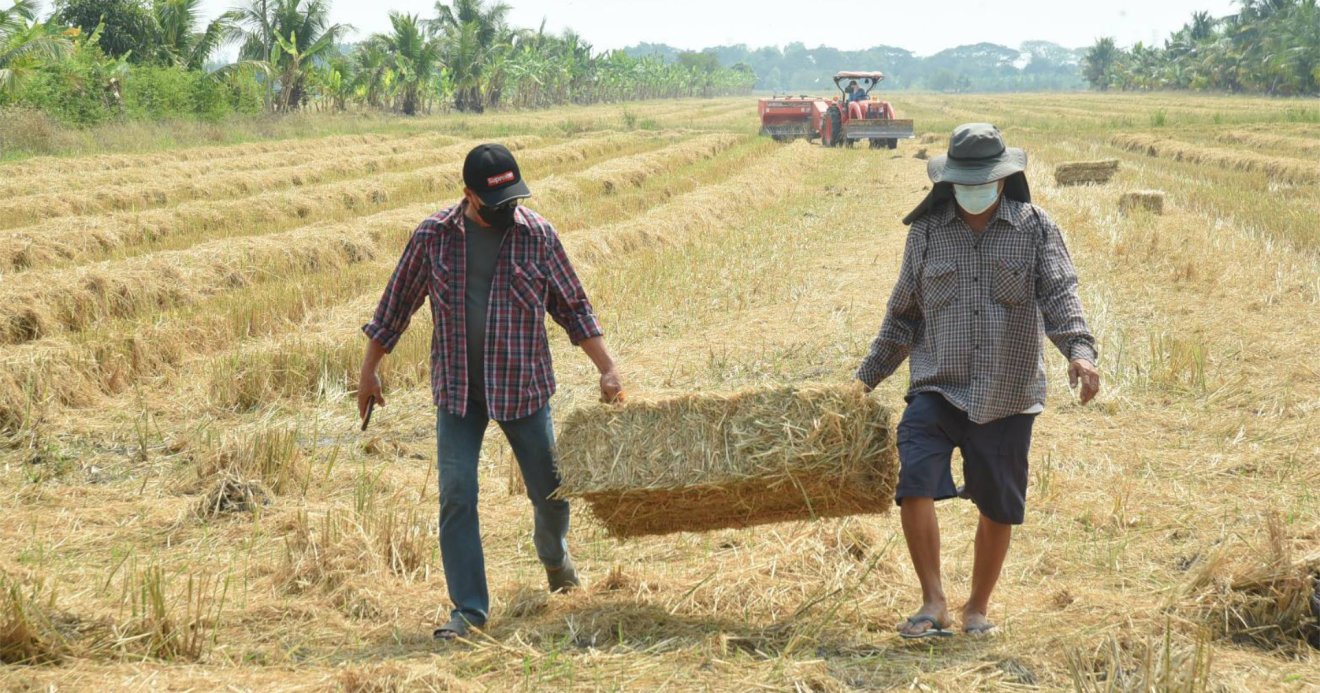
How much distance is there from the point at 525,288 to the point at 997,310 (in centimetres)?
155

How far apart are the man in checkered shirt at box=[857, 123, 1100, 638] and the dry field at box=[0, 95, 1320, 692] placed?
0.37m

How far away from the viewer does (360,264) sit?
12.6m

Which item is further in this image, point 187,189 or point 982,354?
point 187,189

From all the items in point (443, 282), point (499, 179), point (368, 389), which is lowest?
point (368, 389)

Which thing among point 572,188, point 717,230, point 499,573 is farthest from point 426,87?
point 499,573

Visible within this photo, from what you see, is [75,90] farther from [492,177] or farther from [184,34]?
[492,177]

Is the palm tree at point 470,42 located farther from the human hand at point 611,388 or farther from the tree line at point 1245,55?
the human hand at point 611,388

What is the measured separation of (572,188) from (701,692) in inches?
611

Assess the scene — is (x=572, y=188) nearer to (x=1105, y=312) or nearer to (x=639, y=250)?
(x=639, y=250)

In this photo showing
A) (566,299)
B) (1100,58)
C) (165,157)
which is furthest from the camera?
(1100,58)

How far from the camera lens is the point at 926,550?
3.93 metres

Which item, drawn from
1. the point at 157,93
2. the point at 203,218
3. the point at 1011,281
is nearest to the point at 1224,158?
the point at 203,218

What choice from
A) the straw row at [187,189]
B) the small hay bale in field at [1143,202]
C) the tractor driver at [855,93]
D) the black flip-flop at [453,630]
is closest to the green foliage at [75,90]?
the straw row at [187,189]

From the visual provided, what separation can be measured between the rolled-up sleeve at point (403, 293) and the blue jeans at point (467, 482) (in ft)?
1.20
